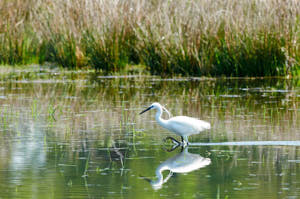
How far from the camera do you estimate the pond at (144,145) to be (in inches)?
236

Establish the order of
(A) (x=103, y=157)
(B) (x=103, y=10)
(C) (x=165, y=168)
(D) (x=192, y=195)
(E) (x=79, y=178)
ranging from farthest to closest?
(B) (x=103, y=10) < (A) (x=103, y=157) < (C) (x=165, y=168) < (E) (x=79, y=178) < (D) (x=192, y=195)

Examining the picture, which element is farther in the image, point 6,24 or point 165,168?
point 6,24

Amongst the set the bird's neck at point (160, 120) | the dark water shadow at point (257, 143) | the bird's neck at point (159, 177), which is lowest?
the bird's neck at point (159, 177)

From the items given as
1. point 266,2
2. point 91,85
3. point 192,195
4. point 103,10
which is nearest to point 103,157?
point 192,195

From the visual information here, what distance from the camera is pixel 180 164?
694 centimetres

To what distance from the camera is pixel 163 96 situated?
13.1m

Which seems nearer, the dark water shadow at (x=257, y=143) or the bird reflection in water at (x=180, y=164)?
the bird reflection in water at (x=180, y=164)

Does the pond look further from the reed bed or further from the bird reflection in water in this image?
the reed bed

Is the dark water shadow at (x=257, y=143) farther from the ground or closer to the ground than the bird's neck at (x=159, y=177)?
farther from the ground

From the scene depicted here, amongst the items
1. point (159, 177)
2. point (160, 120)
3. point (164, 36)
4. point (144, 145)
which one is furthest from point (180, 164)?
point (164, 36)

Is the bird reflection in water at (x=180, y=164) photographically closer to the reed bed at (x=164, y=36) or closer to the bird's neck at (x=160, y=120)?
the bird's neck at (x=160, y=120)

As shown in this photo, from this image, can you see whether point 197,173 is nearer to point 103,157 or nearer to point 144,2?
point 103,157

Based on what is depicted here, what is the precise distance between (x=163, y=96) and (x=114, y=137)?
456 centimetres

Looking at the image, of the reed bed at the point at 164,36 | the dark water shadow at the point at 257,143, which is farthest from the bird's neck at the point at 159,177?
the reed bed at the point at 164,36
